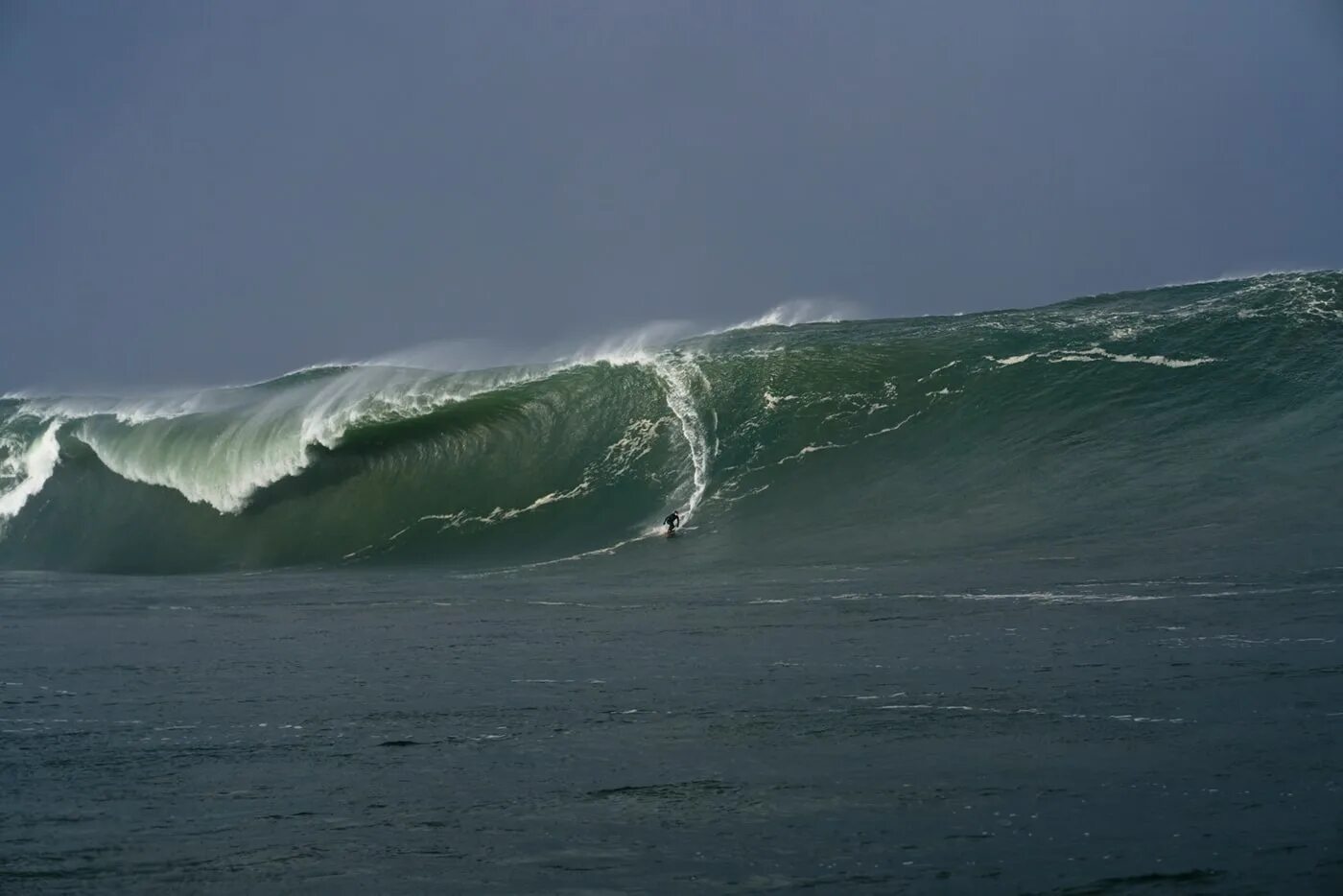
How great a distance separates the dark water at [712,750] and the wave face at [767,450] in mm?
4409

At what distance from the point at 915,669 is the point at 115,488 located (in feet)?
56.3

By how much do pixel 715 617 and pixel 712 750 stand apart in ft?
13.1

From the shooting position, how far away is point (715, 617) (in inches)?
393

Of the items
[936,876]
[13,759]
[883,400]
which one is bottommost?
[936,876]

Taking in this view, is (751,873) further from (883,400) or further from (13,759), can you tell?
(883,400)

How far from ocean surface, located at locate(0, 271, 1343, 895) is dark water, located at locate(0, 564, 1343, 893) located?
0.03 meters

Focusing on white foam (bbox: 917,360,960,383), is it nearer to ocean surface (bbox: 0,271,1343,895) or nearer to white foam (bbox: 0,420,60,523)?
ocean surface (bbox: 0,271,1343,895)

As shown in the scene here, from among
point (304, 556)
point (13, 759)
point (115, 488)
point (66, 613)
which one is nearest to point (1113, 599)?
point (13, 759)

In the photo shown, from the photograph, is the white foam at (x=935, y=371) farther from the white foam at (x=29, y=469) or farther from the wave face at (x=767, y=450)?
the white foam at (x=29, y=469)

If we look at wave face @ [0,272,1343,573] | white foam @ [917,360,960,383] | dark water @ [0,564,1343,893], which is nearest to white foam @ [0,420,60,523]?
wave face @ [0,272,1343,573]

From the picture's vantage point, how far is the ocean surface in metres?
4.84

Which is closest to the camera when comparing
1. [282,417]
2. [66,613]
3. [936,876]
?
[936,876]

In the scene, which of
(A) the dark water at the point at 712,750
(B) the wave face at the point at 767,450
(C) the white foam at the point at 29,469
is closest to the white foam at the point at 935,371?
(B) the wave face at the point at 767,450

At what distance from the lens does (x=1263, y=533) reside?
1204cm
